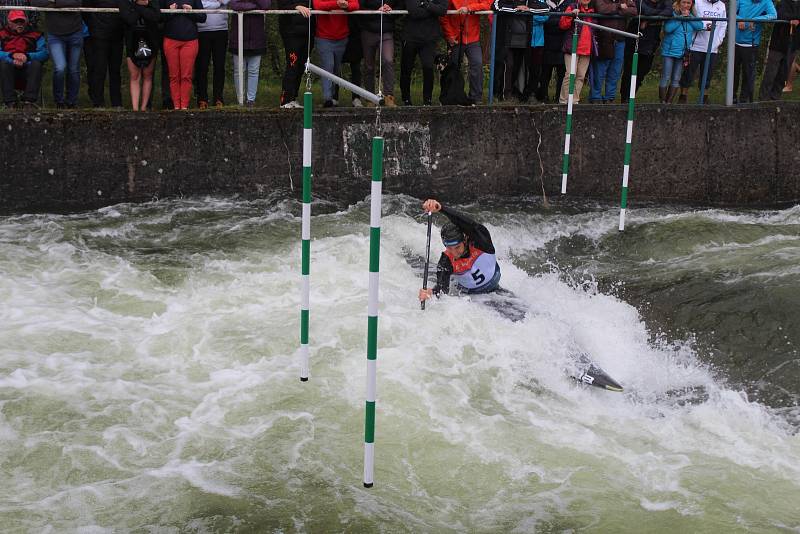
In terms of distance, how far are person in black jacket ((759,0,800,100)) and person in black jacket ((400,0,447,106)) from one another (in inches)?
203

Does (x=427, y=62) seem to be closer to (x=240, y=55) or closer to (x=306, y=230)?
(x=240, y=55)

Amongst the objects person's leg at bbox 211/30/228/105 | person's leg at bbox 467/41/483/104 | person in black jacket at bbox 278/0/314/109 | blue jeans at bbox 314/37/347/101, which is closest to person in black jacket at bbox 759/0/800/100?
person's leg at bbox 467/41/483/104

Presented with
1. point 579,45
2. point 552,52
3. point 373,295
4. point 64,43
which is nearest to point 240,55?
point 64,43

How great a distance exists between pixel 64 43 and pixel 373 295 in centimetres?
714

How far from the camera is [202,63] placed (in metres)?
12.2

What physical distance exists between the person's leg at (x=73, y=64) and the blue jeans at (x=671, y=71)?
7.84 meters

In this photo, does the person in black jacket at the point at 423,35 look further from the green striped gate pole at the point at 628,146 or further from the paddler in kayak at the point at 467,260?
the paddler in kayak at the point at 467,260

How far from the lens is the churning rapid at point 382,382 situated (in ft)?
21.6

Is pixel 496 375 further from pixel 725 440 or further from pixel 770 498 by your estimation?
pixel 770 498

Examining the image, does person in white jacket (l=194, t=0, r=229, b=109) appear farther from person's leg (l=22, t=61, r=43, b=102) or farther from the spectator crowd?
person's leg (l=22, t=61, r=43, b=102)

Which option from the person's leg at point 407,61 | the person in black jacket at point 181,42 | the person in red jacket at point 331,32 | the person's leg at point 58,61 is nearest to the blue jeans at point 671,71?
the person's leg at point 407,61

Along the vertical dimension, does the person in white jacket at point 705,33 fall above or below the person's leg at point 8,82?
above

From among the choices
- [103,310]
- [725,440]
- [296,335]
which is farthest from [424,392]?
[103,310]

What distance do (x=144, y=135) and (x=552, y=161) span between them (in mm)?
5361
